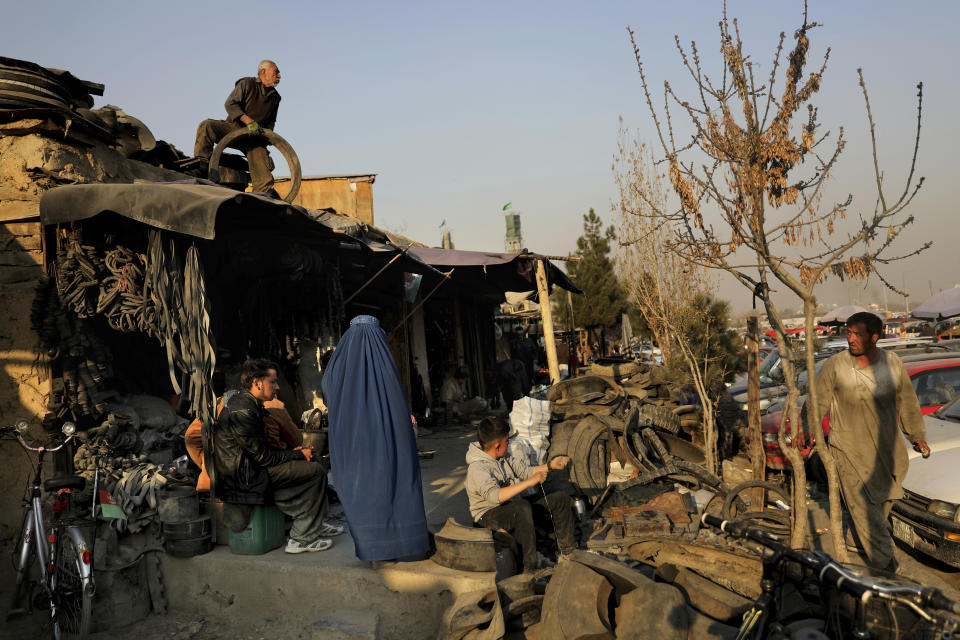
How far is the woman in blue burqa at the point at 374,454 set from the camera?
4.71 m

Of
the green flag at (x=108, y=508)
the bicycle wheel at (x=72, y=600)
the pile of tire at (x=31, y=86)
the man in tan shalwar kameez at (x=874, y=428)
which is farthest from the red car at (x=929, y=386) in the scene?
the pile of tire at (x=31, y=86)

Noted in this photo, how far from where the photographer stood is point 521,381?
47.1 feet

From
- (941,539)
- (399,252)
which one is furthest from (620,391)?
(941,539)

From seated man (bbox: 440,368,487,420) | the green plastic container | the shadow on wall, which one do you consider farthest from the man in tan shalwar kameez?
seated man (bbox: 440,368,487,420)

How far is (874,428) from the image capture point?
14.8ft

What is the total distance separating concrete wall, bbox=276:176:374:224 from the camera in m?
14.2

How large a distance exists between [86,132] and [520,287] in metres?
8.40

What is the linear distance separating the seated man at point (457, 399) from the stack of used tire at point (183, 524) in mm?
7606

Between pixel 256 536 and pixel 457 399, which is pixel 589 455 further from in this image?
pixel 457 399

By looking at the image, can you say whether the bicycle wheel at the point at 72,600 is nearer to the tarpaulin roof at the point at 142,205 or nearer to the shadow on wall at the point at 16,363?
the shadow on wall at the point at 16,363

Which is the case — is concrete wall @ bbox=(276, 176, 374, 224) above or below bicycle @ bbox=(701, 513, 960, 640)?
above

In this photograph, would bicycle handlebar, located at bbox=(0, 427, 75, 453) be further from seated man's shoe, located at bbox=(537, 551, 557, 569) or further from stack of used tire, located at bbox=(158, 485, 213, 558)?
seated man's shoe, located at bbox=(537, 551, 557, 569)

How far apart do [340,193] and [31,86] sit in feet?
27.6

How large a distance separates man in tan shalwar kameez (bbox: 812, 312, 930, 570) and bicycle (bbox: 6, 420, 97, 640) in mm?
5155
